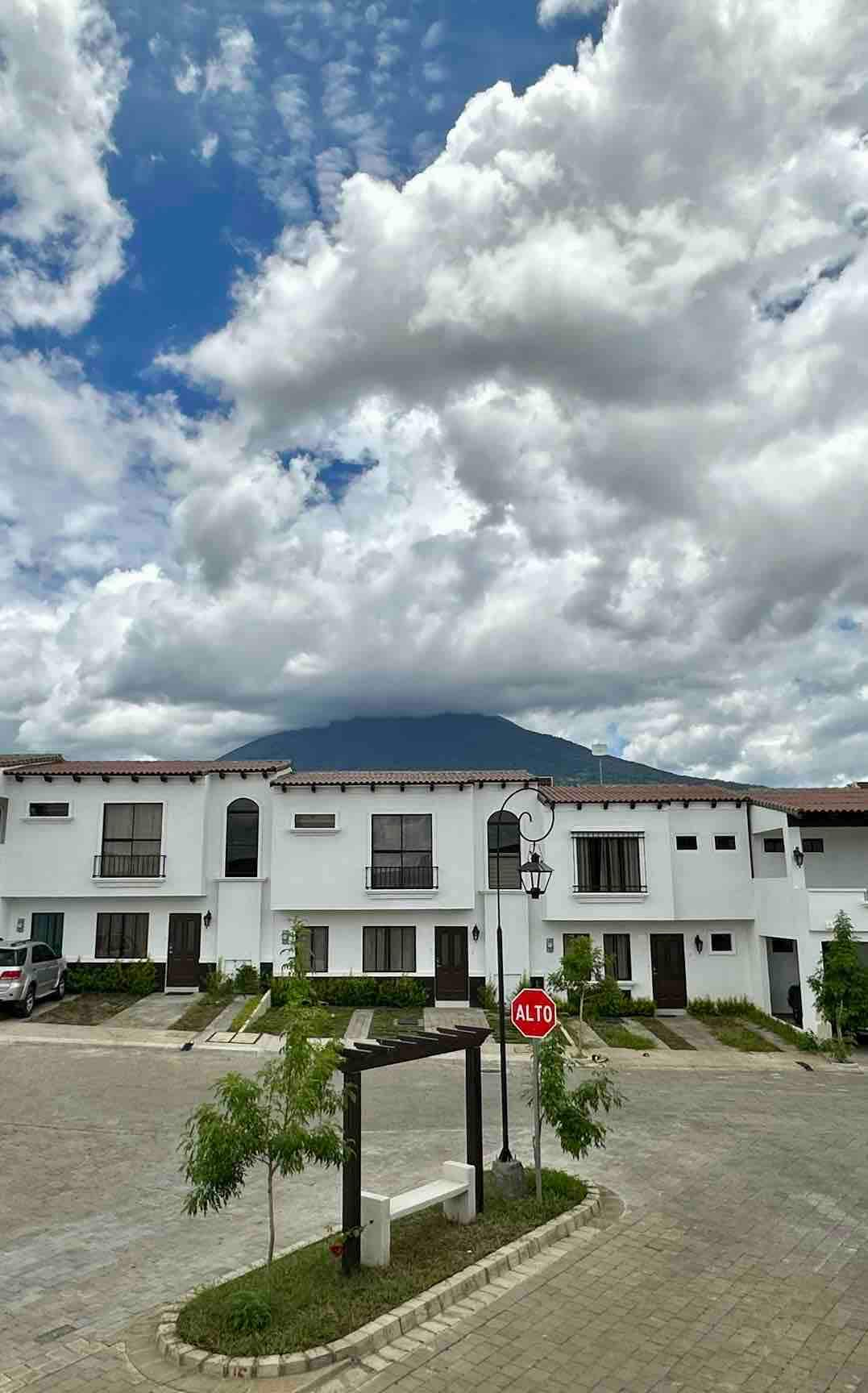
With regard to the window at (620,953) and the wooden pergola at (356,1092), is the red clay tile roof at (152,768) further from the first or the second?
the wooden pergola at (356,1092)

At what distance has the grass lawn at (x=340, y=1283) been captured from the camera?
300 inches

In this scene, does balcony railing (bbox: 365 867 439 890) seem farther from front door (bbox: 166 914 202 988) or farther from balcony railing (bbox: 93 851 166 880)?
balcony railing (bbox: 93 851 166 880)

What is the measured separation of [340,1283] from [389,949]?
21.2 meters

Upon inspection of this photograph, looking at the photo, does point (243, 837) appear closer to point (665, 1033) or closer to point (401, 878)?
point (401, 878)

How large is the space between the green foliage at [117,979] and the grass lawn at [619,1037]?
13688 mm

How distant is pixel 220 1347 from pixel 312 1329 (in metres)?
0.75

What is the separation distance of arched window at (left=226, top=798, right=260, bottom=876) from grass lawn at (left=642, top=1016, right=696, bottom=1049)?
13025mm

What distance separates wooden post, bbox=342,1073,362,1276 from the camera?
29.0 ft

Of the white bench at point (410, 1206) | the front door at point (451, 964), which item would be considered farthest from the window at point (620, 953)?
the white bench at point (410, 1206)

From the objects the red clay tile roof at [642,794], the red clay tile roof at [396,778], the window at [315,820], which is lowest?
the window at [315,820]

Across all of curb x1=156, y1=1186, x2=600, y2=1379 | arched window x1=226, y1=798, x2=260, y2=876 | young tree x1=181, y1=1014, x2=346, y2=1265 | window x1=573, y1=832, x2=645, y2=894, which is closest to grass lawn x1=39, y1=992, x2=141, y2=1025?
arched window x1=226, y1=798, x2=260, y2=876

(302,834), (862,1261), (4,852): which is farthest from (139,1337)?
(4,852)

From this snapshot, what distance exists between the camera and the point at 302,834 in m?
29.7

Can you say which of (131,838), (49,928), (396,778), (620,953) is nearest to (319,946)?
(396,778)
